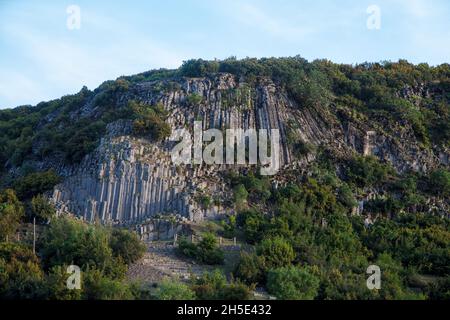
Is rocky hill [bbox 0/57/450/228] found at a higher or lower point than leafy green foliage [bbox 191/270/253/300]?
higher

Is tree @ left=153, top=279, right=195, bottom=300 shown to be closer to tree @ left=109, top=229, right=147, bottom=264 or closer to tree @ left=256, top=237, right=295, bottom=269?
tree @ left=109, top=229, right=147, bottom=264

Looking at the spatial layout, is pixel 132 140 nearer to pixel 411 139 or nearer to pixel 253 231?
pixel 253 231

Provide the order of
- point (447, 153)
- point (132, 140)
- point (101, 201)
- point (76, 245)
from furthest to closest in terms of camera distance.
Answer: point (447, 153) < point (132, 140) < point (101, 201) < point (76, 245)

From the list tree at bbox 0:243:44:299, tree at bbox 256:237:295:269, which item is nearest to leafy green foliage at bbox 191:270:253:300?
tree at bbox 256:237:295:269

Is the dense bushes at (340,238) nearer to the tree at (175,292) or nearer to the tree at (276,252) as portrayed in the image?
the tree at (276,252)

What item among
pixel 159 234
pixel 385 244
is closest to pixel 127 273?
pixel 159 234

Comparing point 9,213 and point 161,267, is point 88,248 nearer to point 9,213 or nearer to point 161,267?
point 161,267

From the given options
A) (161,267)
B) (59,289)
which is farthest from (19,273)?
(161,267)

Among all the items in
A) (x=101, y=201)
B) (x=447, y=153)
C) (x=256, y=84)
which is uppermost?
(x=256, y=84)
